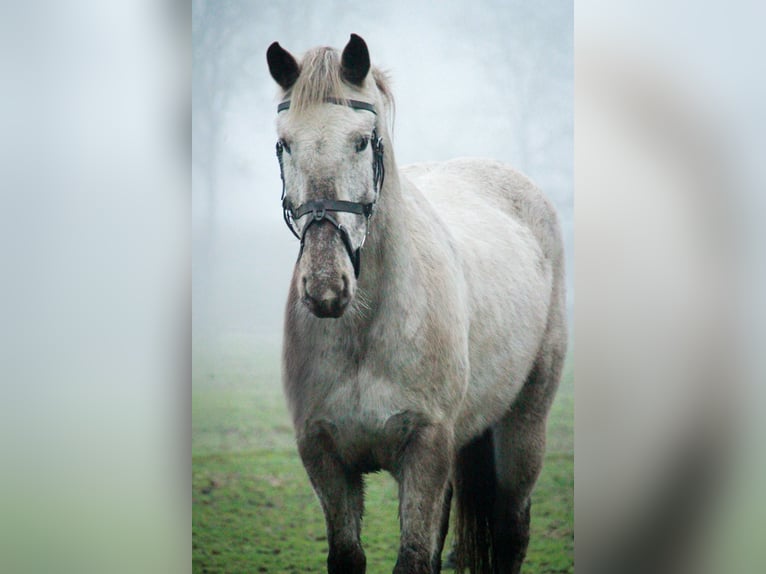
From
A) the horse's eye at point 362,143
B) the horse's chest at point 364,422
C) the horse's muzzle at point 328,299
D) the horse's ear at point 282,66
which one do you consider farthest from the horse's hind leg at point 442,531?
the horse's ear at point 282,66

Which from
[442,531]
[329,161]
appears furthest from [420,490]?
[329,161]

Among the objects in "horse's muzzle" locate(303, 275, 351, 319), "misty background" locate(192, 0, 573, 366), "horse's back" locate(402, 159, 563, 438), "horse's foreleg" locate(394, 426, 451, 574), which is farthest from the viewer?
"misty background" locate(192, 0, 573, 366)

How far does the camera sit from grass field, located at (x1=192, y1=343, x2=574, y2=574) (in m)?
2.60

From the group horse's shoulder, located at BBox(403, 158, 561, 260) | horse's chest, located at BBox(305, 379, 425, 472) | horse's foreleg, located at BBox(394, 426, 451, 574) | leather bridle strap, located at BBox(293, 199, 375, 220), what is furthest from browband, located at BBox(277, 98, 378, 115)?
horse's foreleg, located at BBox(394, 426, 451, 574)

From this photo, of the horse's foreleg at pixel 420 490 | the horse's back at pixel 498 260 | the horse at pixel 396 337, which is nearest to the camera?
the horse at pixel 396 337

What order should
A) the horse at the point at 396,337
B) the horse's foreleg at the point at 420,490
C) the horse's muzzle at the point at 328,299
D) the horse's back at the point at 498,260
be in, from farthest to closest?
the horse's back at the point at 498,260 → the horse's foreleg at the point at 420,490 → the horse at the point at 396,337 → the horse's muzzle at the point at 328,299

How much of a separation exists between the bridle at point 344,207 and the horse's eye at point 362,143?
21 mm

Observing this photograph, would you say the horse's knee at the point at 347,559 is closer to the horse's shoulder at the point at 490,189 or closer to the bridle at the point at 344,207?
the bridle at the point at 344,207

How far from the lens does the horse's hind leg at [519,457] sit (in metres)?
2.69

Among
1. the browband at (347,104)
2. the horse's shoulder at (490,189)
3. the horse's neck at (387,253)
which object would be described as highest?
the browband at (347,104)

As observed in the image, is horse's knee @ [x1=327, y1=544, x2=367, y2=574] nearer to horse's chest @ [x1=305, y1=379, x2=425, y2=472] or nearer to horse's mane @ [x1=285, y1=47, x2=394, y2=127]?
horse's chest @ [x1=305, y1=379, x2=425, y2=472]

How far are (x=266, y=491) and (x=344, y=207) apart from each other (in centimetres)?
112
